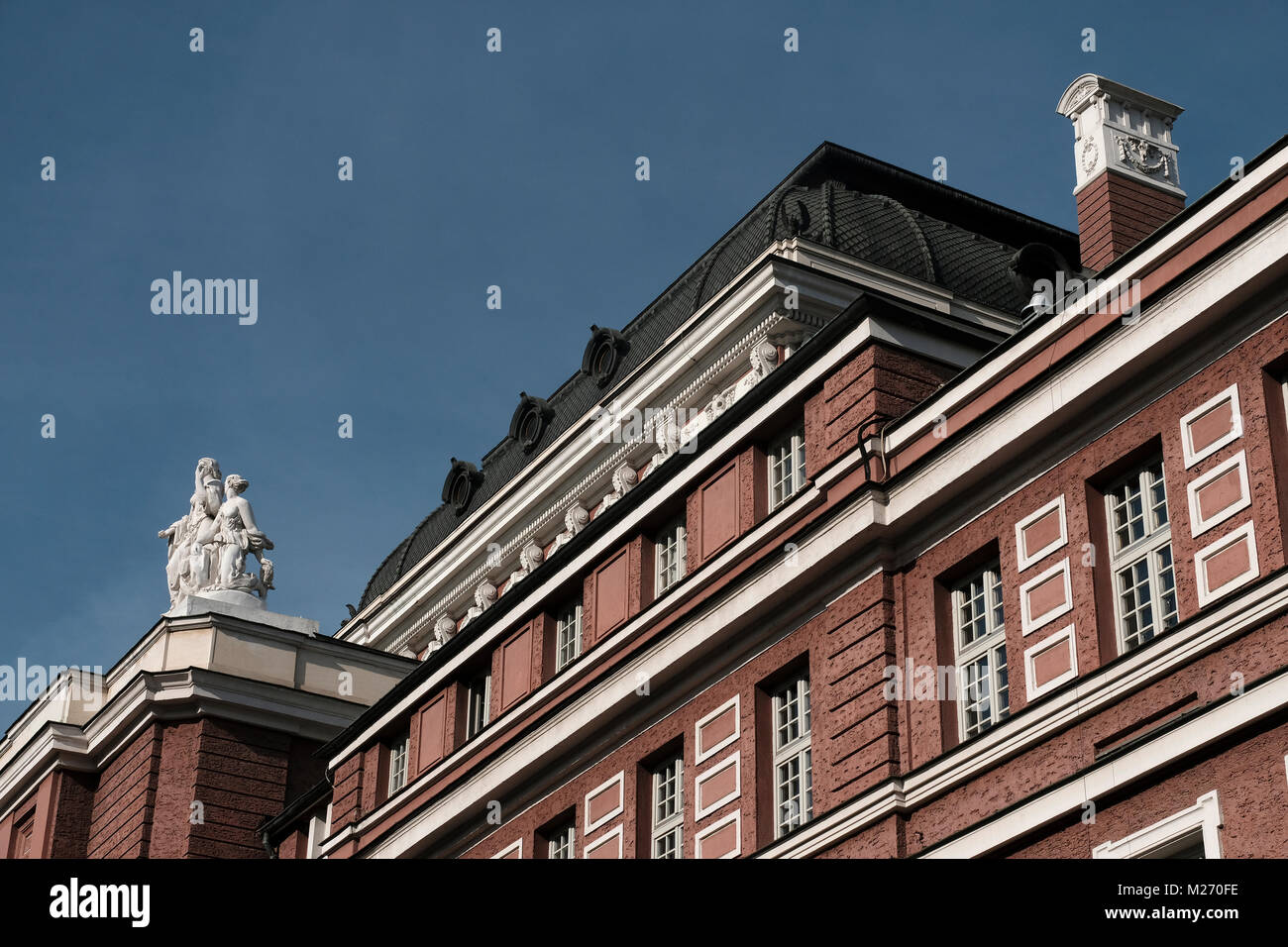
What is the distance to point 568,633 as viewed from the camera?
3438cm

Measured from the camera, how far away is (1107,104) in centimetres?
3697

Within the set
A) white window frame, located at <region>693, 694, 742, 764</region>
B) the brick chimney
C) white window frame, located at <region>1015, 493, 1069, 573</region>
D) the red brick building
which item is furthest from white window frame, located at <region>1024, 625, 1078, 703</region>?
the brick chimney

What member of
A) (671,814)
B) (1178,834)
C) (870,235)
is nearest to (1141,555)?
(1178,834)

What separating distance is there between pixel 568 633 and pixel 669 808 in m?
4.52

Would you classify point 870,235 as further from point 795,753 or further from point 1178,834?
point 1178,834

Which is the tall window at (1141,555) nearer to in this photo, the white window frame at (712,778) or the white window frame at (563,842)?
the white window frame at (712,778)

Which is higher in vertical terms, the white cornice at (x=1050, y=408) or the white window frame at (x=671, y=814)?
the white cornice at (x=1050, y=408)

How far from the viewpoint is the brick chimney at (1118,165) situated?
1416 inches

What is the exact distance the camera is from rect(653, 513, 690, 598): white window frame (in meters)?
31.9

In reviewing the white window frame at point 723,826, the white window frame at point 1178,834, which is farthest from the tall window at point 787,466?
the white window frame at point 1178,834

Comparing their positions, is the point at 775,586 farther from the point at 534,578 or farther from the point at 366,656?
the point at 366,656

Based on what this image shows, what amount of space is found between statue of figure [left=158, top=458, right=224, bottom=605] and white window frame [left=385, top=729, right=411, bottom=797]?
10.4 metres

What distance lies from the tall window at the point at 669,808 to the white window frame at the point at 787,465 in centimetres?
390

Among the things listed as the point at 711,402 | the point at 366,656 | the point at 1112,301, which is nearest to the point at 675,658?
the point at 1112,301
